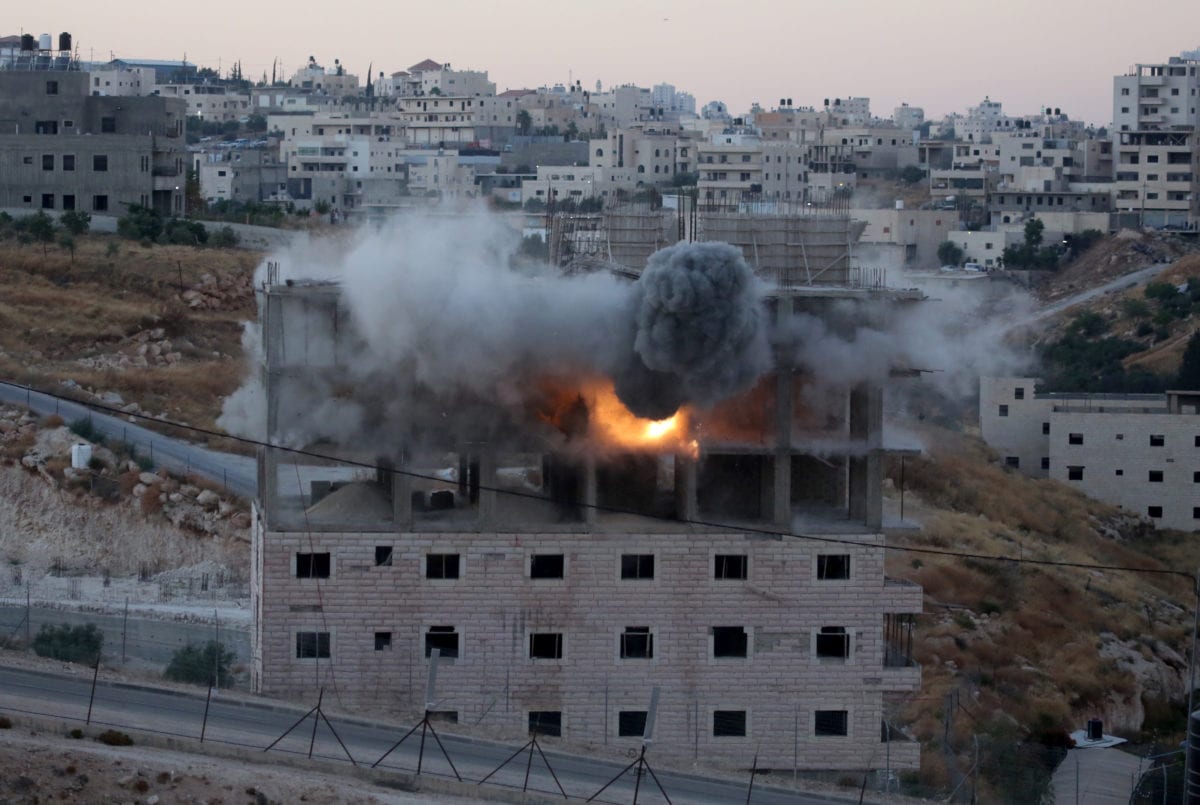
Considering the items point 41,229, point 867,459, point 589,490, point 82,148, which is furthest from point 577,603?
point 82,148

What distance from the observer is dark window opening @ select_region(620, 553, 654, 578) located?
1227 inches

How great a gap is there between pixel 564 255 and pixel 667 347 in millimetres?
8907

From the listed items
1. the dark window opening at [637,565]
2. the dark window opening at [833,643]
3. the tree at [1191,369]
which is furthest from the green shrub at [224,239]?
the dark window opening at [833,643]

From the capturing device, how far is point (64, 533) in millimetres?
45188

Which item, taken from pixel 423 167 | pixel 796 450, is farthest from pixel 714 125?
pixel 796 450

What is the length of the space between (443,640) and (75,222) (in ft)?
135

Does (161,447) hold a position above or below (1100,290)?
below

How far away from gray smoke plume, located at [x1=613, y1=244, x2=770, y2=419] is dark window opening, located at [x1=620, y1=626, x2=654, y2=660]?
3.32m

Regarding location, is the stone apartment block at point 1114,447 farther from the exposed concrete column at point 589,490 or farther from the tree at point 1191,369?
the exposed concrete column at point 589,490

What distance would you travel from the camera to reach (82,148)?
2852 inches

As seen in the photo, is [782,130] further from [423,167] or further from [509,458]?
[509,458]

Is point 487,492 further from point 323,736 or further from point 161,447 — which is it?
point 161,447

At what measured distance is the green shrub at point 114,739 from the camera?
27.0 m

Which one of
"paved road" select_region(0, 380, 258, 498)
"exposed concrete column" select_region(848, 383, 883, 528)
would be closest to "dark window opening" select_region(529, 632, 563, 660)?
"exposed concrete column" select_region(848, 383, 883, 528)
